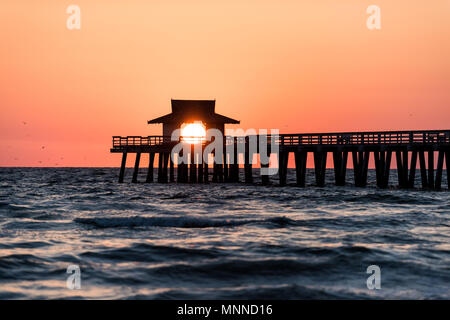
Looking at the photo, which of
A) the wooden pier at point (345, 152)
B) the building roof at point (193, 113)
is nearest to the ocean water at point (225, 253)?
the wooden pier at point (345, 152)

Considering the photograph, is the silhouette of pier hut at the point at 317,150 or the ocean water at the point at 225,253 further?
the silhouette of pier hut at the point at 317,150

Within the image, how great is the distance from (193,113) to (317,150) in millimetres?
13893

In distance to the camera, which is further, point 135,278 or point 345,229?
point 345,229

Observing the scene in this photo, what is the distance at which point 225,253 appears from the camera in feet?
46.6

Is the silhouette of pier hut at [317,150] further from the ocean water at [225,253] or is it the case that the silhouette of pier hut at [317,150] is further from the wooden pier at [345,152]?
the ocean water at [225,253]

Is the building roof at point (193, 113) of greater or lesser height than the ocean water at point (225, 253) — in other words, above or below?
above

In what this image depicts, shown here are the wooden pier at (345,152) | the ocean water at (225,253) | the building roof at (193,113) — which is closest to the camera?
the ocean water at (225,253)

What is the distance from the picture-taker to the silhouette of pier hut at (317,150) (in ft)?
119

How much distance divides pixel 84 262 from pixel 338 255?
5824mm

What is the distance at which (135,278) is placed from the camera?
38.8ft

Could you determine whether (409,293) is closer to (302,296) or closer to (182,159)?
(302,296)

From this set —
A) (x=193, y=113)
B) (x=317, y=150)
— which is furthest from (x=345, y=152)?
(x=193, y=113)

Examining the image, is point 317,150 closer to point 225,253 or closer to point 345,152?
point 345,152

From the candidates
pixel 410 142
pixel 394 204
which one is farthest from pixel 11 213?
pixel 410 142
